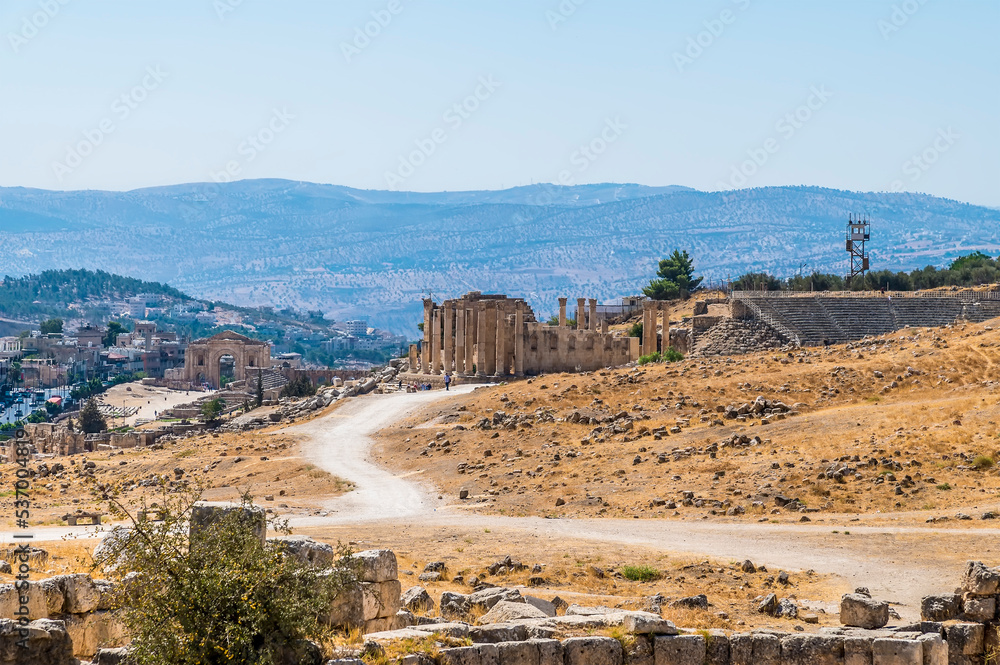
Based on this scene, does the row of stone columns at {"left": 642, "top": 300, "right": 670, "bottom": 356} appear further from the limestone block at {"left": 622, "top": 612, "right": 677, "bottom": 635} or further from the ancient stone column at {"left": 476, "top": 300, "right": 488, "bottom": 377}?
the limestone block at {"left": 622, "top": 612, "right": 677, "bottom": 635}

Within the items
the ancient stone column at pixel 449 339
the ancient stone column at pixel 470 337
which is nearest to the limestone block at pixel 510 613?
the ancient stone column at pixel 470 337

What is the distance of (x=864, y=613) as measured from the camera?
17.2 meters

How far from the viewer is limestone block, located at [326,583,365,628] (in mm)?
15914

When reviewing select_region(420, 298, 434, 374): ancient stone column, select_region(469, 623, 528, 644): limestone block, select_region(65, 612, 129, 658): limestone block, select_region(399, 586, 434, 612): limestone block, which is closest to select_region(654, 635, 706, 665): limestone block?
select_region(469, 623, 528, 644): limestone block

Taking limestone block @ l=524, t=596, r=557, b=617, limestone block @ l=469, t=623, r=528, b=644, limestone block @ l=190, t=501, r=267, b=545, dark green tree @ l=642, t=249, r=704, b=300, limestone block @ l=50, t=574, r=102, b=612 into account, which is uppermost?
dark green tree @ l=642, t=249, r=704, b=300

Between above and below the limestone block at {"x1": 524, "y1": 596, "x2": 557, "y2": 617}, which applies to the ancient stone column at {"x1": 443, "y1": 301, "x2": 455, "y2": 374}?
above

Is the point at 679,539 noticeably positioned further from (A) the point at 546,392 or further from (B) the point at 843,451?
(A) the point at 546,392

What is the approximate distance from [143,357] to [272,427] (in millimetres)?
146788

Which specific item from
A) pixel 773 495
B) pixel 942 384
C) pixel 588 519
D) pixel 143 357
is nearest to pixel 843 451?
pixel 773 495

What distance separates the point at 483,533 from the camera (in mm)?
27422

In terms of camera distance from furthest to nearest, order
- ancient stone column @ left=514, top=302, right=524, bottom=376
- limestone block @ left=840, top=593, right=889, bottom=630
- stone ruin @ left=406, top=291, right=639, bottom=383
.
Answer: stone ruin @ left=406, top=291, right=639, bottom=383 < ancient stone column @ left=514, top=302, right=524, bottom=376 < limestone block @ left=840, top=593, right=889, bottom=630

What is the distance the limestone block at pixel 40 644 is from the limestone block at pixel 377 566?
3.34 metres

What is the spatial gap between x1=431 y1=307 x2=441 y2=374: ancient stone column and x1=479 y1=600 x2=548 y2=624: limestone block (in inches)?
1893

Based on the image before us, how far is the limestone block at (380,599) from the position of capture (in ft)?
53.9
